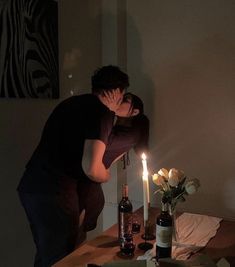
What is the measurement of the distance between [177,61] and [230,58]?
0.36 meters

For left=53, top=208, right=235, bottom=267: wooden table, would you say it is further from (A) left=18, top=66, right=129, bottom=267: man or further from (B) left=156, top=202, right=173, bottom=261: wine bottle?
(A) left=18, top=66, right=129, bottom=267: man

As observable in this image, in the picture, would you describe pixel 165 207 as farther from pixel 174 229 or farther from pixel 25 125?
pixel 25 125

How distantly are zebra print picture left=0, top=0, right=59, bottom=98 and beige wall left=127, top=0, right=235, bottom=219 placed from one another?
71 centimetres

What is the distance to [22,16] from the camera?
1795 mm

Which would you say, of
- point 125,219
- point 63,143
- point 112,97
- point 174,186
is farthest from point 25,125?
point 174,186

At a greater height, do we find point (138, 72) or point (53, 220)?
point (138, 72)

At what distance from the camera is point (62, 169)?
5.36 ft

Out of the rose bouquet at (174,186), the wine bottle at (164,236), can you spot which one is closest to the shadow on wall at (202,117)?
the rose bouquet at (174,186)

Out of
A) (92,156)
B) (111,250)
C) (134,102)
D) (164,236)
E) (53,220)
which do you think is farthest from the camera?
(134,102)

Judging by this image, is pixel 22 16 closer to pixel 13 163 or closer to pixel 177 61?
pixel 13 163

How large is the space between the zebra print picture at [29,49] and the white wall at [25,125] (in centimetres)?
8

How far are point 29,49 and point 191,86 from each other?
3.72 feet

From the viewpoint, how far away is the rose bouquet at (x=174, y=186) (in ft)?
4.24

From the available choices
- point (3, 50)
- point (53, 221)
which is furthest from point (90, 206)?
point (3, 50)
